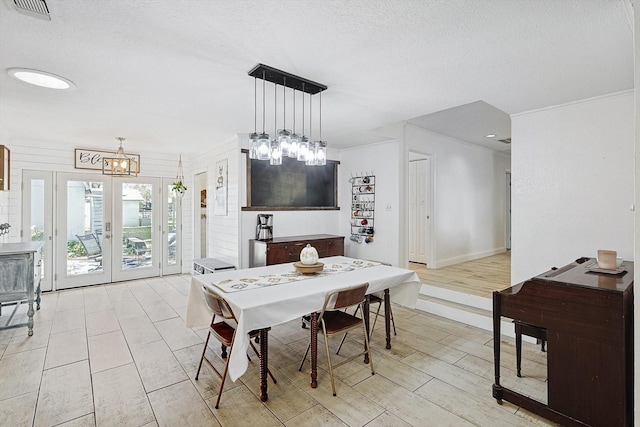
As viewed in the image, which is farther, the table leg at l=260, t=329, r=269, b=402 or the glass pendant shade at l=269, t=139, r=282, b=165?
the glass pendant shade at l=269, t=139, r=282, b=165

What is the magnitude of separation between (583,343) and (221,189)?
189 inches

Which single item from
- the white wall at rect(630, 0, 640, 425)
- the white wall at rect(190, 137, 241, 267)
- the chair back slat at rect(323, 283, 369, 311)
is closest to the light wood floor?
the chair back slat at rect(323, 283, 369, 311)

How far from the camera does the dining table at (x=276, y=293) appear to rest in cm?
210

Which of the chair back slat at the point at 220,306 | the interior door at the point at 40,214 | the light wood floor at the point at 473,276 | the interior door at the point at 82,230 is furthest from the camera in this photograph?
the interior door at the point at 82,230

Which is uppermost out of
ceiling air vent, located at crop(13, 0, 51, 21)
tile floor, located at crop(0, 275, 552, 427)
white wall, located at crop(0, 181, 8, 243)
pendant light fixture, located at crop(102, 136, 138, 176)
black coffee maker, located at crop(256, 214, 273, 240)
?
ceiling air vent, located at crop(13, 0, 51, 21)

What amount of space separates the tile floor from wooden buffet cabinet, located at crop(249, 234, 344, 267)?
118 centimetres

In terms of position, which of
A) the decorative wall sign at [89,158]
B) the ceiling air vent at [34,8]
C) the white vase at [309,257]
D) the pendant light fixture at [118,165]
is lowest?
the white vase at [309,257]

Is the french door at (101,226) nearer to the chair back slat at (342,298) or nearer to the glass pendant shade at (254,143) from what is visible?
the glass pendant shade at (254,143)

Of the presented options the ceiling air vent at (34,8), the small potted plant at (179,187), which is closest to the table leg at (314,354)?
the ceiling air vent at (34,8)

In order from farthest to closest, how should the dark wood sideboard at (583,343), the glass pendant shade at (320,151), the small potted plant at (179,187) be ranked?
the small potted plant at (179,187) → the glass pendant shade at (320,151) → the dark wood sideboard at (583,343)

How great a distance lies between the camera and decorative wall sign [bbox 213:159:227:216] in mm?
5145

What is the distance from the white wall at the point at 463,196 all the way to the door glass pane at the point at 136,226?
15.6 feet

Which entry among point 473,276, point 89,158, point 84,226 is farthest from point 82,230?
point 473,276

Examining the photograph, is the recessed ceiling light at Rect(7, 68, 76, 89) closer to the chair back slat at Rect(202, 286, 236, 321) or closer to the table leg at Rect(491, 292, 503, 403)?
the chair back slat at Rect(202, 286, 236, 321)
